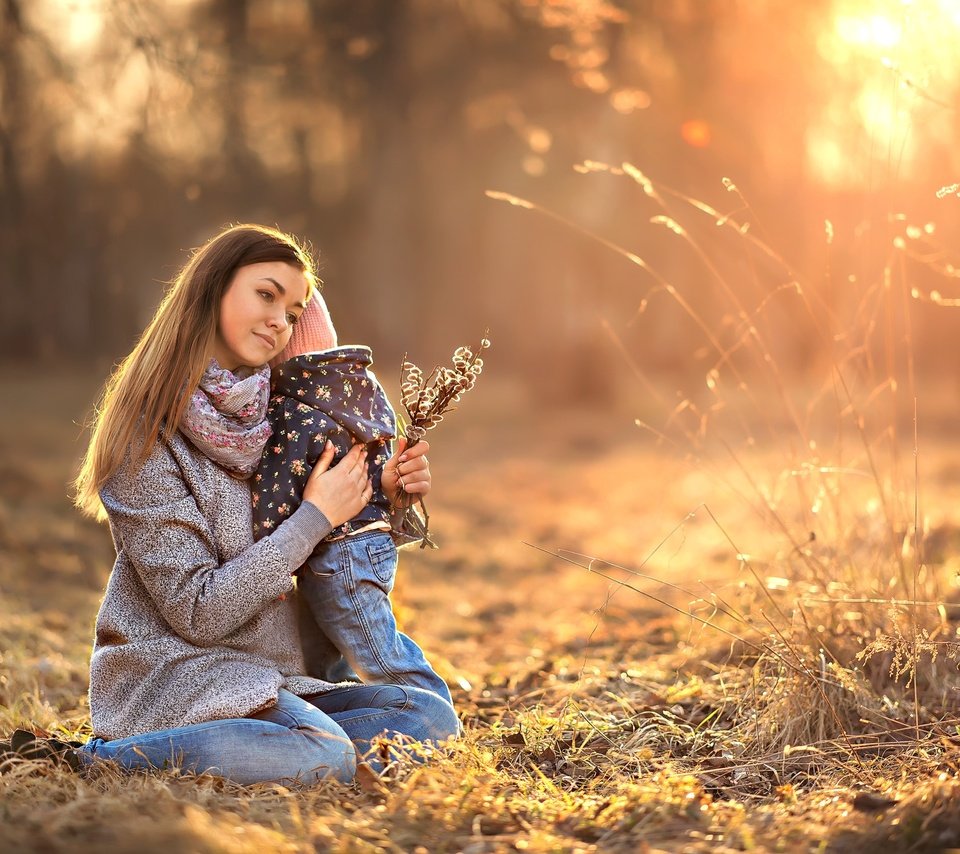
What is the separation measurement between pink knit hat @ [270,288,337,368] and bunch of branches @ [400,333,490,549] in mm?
251

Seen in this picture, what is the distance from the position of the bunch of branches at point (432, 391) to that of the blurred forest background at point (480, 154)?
1.87 feet

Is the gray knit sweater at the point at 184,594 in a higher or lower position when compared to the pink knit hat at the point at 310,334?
lower

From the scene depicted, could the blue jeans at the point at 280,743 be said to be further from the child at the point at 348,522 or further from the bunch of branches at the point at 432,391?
the bunch of branches at the point at 432,391

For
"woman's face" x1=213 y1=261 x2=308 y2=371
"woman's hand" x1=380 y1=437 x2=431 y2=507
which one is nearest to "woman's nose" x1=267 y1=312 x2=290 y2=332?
"woman's face" x1=213 y1=261 x2=308 y2=371

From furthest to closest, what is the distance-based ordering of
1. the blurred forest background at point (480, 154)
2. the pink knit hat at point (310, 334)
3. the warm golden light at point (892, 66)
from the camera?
1. the blurred forest background at point (480, 154)
2. the warm golden light at point (892, 66)
3. the pink knit hat at point (310, 334)

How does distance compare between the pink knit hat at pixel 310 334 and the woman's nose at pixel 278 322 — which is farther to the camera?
the pink knit hat at pixel 310 334

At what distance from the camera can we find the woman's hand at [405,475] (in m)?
2.76

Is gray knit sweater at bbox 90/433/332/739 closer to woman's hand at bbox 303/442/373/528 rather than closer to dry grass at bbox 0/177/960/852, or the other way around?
woman's hand at bbox 303/442/373/528

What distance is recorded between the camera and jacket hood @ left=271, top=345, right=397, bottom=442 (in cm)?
278

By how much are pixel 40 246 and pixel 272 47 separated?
8.28 metres

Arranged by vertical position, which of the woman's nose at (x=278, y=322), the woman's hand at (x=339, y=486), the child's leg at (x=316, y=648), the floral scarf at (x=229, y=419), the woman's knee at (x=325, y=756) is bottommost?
the woman's knee at (x=325, y=756)

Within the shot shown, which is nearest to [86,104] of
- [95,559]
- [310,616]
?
[95,559]

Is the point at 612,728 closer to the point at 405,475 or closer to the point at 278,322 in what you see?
the point at 405,475

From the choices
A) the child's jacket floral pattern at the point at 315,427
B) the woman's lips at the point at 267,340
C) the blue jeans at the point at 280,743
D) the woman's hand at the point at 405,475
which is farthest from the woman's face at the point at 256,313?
the blue jeans at the point at 280,743
